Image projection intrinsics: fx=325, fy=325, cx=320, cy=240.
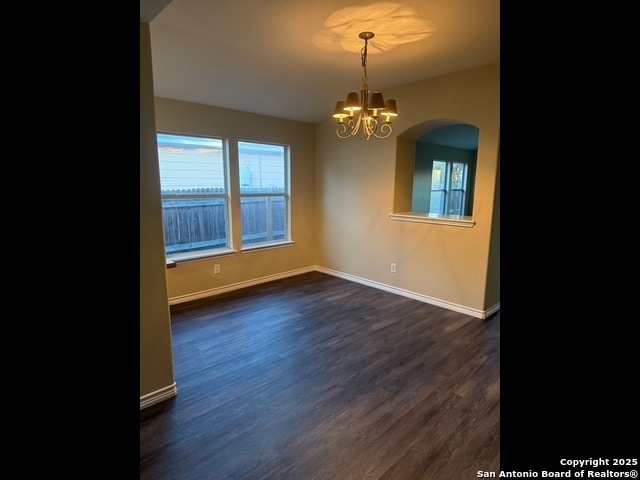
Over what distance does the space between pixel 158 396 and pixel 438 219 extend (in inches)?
124

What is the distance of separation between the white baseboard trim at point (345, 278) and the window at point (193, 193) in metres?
0.57

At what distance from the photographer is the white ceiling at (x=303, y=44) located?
82.2 inches

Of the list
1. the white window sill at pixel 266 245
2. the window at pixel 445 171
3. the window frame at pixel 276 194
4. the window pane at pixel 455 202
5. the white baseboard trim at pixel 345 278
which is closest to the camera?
the white baseboard trim at pixel 345 278

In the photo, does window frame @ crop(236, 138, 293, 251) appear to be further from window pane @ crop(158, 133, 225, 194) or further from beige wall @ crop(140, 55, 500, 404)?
window pane @ crop(158, 133, 225, 194)

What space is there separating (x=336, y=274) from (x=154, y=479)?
145 inches

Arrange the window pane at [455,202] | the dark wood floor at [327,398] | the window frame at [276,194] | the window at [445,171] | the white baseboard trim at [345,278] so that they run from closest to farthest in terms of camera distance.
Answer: the dark wood floor at [327,398], the white baseboard trim at [345,278], the window frame at [276,194], the window at [445,171], the window pane at [455,202]

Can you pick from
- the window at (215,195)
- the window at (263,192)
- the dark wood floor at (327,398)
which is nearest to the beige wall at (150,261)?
the dark wood floor at (327,398)

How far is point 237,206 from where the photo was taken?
437 centimetres

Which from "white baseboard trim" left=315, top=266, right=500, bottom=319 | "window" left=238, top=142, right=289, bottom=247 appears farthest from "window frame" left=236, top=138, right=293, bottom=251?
"white baseboard trim" left=315, top=266, right=500, bottom=319

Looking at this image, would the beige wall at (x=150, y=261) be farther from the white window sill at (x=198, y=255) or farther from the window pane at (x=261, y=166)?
the window pane at (x=261, y=166)

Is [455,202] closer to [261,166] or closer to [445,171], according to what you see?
[445,171]
